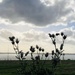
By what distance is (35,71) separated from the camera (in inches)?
309

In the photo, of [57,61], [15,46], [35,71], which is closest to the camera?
[57,61]

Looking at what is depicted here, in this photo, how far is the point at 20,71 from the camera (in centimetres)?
822

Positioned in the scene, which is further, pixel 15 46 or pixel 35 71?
pixel 15 46

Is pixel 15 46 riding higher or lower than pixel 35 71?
higher

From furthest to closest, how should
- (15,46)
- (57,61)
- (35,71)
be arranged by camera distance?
1. (15,46)
2. (35,71)
3. (57,61)

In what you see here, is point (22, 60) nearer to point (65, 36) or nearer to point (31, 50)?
point (31, 50)

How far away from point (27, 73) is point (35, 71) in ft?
0.92

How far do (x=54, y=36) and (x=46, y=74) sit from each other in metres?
1.34

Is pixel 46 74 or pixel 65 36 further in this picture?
pixel 65 36

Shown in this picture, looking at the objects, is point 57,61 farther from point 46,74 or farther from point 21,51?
point 21,51

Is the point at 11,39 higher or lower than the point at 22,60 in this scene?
higher

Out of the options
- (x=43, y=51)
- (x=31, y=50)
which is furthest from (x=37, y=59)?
(x=43, y=51)

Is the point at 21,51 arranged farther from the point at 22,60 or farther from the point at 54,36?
the point at 54,36

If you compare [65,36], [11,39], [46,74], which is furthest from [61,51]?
[11,39]
